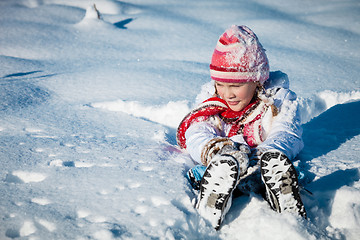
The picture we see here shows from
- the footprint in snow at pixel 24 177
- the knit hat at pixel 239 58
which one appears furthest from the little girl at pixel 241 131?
the footprint in snow at pixel 24 177

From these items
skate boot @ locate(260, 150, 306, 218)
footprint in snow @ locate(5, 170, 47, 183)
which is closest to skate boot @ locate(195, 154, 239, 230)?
skate boot @ locate(260, 150, 306, 218)

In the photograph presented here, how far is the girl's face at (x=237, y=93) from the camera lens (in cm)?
169

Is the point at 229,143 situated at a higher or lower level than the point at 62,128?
higher

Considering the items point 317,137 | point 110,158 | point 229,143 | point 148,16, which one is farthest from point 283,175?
point 148,16

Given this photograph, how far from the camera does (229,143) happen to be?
1449 mm

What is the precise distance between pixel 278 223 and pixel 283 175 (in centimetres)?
20

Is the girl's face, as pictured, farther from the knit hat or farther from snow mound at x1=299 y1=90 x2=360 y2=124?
snow mound at x1=299 y1=90 x2=360 y2=124

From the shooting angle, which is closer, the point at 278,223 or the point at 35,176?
the point at 278,223

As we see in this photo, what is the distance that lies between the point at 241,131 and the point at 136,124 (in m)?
0.84

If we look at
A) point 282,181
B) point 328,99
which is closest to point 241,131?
point 282,181

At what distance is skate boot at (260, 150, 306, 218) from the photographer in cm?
123

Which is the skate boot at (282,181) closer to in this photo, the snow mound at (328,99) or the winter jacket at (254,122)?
the winter jacket at (254,122)

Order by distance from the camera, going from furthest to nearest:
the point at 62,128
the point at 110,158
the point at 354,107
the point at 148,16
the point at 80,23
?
the point at 148,16, the point at 80,23, the point at 354,107, the point at 62,128, the point at 110,158

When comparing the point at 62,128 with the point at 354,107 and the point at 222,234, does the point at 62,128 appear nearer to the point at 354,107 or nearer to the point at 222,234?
the point at 222,234
